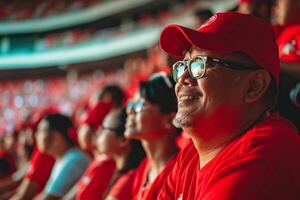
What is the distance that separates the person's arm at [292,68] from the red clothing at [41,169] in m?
2.59

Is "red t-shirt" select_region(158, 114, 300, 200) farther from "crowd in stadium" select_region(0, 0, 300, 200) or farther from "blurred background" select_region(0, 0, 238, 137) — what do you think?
"blurred background" select_region(0, 0, 238, 137)

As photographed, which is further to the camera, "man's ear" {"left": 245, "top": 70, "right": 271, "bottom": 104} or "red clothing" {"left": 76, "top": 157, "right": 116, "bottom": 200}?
"red clothing" {"left": 76, "top": 157, "right": 116, "bottom": 200}

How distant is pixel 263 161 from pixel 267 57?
341mm

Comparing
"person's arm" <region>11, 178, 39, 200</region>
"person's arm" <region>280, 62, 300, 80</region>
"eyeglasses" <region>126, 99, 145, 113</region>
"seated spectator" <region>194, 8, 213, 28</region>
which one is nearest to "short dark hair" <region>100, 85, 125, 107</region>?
"person's arm" <region>11, 178, 39, 200</region>

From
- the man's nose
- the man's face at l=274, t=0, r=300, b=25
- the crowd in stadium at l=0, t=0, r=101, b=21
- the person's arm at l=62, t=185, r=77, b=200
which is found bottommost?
the person's arm at l=62, t=185, r=77, b=200

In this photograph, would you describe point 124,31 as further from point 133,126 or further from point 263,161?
point 263,161

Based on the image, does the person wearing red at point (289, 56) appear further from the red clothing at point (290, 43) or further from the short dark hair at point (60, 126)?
the short dark hair at point (60, 126)

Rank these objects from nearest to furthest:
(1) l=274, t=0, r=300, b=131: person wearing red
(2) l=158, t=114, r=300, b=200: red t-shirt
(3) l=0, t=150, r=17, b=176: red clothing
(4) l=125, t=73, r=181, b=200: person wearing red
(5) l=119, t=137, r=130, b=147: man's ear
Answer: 1. (2) l=158, t=114, r=300, b=200: red t-shirt
2. (1) l=274, t=0, r=300, b=131: person wearing red
3. (4) l=125, t=73, r=181, b=200: person wearing red
4. (5) l=119, t=137, r=130, b=147: man's ear
5. (3) l=0, t=150, r=17, b=176: red clothing

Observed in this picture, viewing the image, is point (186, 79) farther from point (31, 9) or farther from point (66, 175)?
point (31, 9)

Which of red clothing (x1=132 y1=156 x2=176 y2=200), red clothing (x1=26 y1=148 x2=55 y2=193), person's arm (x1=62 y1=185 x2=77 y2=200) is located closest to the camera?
red clothing (x1=132 y1=156 x2=176 y2=200)

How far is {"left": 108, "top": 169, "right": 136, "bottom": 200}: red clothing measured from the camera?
268 centimetres

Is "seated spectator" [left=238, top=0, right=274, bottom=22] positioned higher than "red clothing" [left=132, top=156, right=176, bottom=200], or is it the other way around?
"seated spectator" [left=238, top=0, right=274, bottom=22]

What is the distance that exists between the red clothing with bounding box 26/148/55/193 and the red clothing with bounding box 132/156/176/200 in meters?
1.53

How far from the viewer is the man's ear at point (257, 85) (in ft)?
4.91
